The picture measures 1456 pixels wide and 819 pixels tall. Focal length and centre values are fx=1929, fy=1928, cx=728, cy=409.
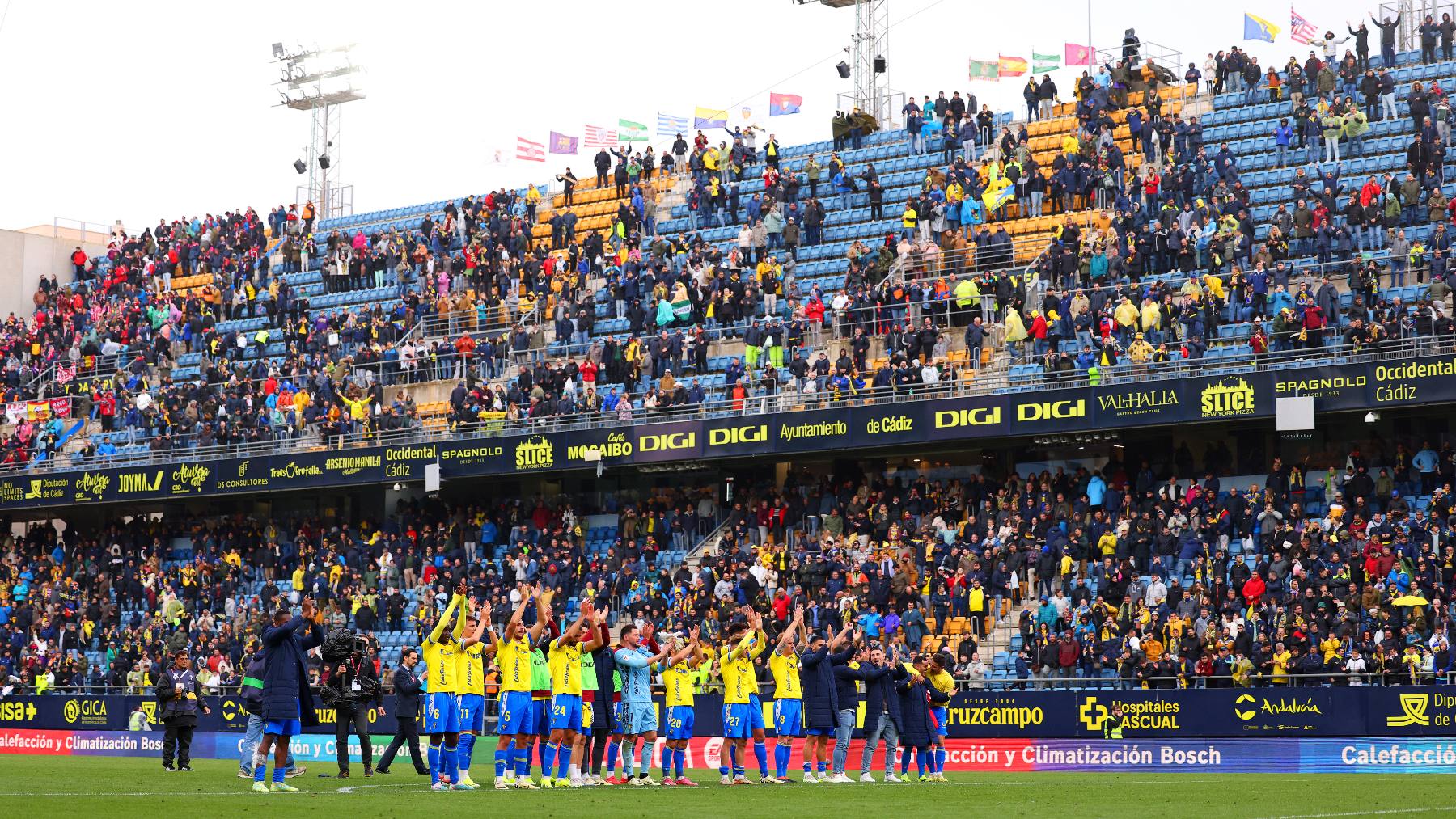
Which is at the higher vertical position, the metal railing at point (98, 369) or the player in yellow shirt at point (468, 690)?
the metal railing at point (98, 369)

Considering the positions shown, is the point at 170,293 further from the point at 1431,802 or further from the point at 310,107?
the point at 1431,802

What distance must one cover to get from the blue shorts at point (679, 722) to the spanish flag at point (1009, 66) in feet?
111

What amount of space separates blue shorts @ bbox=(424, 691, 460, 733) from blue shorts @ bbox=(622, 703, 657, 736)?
188 cm

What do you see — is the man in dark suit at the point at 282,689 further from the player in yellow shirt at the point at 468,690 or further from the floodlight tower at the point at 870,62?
the floodlight tower at the point at 870,62

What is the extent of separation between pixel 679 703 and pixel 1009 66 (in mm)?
33868

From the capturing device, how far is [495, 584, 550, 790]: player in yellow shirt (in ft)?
65.7

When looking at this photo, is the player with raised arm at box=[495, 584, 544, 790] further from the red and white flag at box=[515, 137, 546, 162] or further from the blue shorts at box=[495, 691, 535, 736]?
the red and white flag at box=[515, 137, 546, 162]

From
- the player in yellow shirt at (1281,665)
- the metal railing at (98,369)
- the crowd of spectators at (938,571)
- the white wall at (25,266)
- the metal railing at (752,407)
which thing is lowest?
the player in yellow shirt at (1281,665)

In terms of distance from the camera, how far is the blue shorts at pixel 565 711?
20312mm

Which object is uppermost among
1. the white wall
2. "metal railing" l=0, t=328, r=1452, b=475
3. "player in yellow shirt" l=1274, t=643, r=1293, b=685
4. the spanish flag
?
the spanish flag

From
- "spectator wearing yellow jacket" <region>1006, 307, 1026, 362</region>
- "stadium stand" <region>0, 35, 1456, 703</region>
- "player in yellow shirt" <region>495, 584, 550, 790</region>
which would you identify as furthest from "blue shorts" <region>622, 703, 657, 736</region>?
"spectator wearing yellow jacket" <region>1006, 307, 1026, 362</region>

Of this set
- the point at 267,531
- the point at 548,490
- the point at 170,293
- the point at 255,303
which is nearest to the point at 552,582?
the point at 548,490

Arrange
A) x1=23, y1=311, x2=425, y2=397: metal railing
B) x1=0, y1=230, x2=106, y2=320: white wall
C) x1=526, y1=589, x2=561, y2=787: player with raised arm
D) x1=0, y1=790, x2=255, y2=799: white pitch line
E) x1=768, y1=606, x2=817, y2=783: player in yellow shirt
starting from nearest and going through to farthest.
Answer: x1=0, y1=790, x2=255, y2=799: white pitch line, x1=526, y1=589, x2=561, y2=787: player with raised arm, x1=768, y1=606, x2=817, y2=783: player in yellow shirt, x1=23, y1=311, x2=425, y2=397: metal railing, x1=0, y1=230, x2=106, y2=320: white wall

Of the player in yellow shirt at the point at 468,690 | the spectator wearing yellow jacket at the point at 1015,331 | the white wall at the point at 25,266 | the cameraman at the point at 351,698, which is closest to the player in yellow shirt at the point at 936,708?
the player in yellow shirt at the point at 468,690
